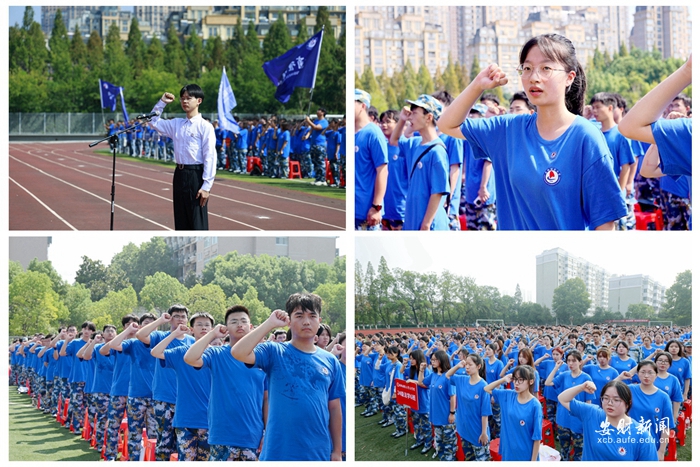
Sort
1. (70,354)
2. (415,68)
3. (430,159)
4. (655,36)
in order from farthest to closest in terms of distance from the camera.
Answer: (415,68), (655,36), (70,354), (430,159)

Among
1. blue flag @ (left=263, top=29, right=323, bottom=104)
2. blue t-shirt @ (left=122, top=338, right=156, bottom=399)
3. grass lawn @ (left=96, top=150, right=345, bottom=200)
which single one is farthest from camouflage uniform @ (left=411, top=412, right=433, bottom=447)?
grass lawn @ (left=96, top=150, right=345, bottom=200)

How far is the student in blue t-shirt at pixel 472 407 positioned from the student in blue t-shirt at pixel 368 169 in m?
1.19

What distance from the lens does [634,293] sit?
556 centimetres

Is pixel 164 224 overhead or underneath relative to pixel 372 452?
overhead

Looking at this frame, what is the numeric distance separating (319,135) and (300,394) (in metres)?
8.92

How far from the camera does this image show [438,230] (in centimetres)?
558

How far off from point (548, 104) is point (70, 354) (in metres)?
4.64

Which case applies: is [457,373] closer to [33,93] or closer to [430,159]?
[430,159]

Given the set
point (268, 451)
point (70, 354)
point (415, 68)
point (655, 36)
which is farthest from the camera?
point (415, 68)

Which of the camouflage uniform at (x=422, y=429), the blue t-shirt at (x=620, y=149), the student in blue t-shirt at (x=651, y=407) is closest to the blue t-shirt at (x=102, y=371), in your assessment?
the camouflage uniform at (x=422, y=429)

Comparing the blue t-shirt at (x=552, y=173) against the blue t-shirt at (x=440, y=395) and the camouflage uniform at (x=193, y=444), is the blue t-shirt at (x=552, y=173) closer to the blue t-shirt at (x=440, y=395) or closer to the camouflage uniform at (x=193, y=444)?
the blue t-shirt at (x=440, y=395)

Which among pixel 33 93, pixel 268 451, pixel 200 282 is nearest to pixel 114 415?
pixel 200 282

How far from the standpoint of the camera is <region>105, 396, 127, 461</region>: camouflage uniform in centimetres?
604

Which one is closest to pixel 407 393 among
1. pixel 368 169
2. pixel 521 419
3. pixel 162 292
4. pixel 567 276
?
pixel 521 419
